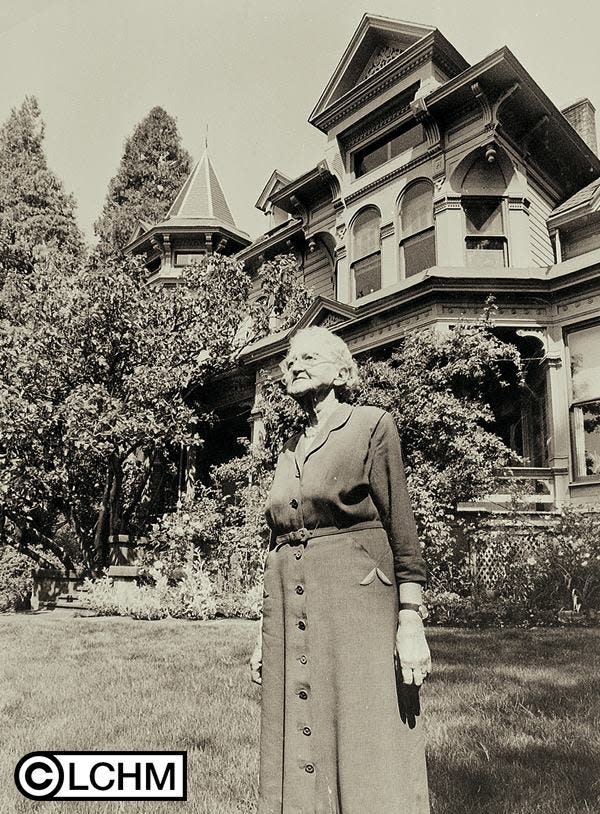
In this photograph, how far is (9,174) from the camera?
2098 centimetres

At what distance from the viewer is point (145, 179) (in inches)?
1256

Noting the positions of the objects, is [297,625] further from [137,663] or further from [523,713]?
[137,663]

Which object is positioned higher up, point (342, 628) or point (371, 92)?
point (371, 92)

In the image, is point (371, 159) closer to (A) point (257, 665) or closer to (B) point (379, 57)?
(B) point (379, 57)

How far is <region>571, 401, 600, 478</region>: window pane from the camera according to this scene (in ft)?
38.3

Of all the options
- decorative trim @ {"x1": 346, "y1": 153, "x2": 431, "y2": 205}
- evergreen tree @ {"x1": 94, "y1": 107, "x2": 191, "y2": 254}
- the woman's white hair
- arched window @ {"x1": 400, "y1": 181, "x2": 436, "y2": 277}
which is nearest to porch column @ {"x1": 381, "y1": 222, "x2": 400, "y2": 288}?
arched window @ {"x1": 400, "y1": 181, "x2": 436, "y2": 277}

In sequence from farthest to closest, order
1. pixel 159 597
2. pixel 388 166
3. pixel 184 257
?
pixel 184 257 < pixel 388 166 < pixel 159 597

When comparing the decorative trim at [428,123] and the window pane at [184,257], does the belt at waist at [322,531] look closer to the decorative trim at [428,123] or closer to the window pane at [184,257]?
the decorative trim at [428,123]

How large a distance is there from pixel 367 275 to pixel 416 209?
1.73m

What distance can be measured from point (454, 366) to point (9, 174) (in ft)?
55.0

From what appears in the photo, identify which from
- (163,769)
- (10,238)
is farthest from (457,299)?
(10,238)

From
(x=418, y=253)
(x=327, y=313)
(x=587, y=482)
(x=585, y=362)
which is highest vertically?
(x=418, y=253)

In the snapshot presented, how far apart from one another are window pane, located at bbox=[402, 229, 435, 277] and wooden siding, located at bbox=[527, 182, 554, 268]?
1.94 metres

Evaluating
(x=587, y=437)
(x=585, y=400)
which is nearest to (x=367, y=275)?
(x=585, y=400)
